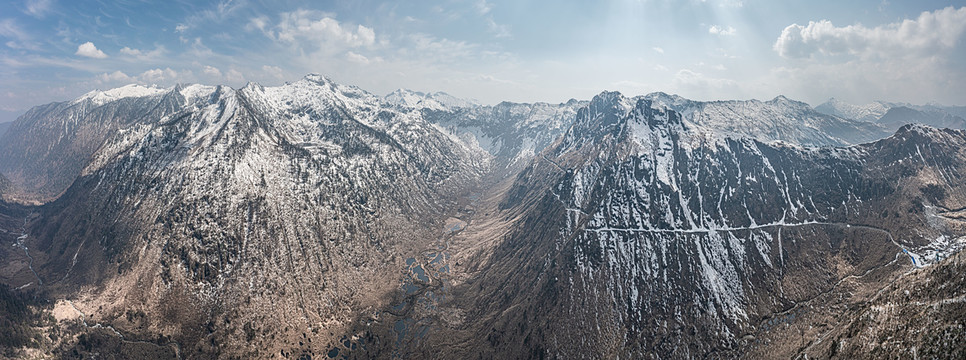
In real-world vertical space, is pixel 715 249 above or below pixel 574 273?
above

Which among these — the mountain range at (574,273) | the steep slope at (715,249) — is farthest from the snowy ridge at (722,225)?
the mountain range at (574,273)

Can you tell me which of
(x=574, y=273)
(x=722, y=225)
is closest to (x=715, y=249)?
(x=722, y=225)

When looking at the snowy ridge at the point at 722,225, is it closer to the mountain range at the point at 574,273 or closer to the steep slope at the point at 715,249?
the steep slope at the point at 715,249

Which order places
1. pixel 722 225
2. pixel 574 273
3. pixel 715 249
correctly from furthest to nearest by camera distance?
pixel 722 225 < pixel 574 273 < pixel 715 249

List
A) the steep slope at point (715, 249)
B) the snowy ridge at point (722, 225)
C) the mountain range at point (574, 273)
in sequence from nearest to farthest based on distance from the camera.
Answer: the mountain range at point (574, 273)
the steep slope at point (715, 249)
the snowy ridge at point (722, 225)

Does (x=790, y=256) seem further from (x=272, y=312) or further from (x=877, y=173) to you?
(x=272, y=312)

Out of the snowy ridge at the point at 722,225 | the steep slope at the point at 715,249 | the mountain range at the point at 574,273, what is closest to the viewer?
the mountain range at the point at 574,273

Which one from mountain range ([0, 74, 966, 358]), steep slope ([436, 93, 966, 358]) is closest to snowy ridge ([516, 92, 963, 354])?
steep slope ([436, 93, 966, 358])

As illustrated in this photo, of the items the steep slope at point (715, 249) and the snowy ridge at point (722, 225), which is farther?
the snowy ridge at point (722, 225)

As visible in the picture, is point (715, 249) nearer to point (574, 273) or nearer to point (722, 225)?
point (722, 225)
